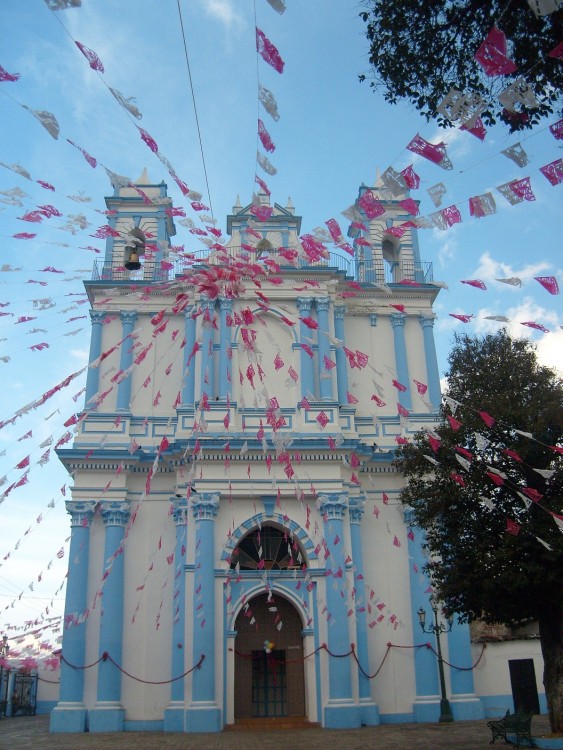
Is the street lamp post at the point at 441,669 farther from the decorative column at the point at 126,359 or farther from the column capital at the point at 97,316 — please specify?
the column capital at the point at 97,316

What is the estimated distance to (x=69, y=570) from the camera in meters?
20.0

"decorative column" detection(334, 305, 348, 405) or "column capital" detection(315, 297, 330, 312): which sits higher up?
"column capital" detection(315, 297, 330, 312)

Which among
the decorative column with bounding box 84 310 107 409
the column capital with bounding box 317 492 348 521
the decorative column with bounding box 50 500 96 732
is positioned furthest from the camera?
the decorative column with bounding box 84 310 107 409

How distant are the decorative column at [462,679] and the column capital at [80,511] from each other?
1035 centimetres

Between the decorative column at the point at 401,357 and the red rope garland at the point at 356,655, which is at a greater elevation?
the decorative column at the point at 401,357

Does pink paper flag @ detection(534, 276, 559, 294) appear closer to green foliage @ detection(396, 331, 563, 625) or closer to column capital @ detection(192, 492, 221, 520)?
green foliage @ detection(396, 331, 563, 625)

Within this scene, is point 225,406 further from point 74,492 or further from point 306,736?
point 306,736

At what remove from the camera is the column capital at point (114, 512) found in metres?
20.6

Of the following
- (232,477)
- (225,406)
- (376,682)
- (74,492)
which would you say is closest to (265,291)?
(225,406)

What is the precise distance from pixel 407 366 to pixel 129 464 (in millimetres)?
9281

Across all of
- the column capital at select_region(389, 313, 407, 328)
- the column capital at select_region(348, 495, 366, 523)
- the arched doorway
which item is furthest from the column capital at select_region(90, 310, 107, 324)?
the arched doorway

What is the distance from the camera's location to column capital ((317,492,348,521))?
20016mm

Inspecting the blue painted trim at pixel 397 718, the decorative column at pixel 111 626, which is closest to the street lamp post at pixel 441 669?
the blue painted trim at pixel 397 718

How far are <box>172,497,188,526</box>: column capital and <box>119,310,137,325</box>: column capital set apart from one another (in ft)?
20.3
